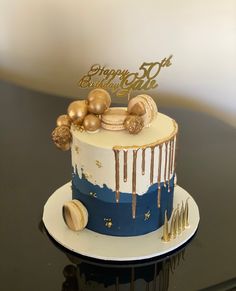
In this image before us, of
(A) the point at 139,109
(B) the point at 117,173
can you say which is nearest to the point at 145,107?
(A) the point at 139,109

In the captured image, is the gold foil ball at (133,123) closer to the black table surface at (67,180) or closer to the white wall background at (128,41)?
the black table surface at (67,180)

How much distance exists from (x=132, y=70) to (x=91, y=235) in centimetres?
77

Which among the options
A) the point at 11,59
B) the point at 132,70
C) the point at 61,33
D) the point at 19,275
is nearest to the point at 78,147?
the point at 19,275

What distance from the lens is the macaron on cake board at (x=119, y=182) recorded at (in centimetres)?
78

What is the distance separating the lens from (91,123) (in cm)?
79

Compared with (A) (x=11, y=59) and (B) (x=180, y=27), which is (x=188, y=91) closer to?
(B) (x=180, y=27)

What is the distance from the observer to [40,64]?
163cm

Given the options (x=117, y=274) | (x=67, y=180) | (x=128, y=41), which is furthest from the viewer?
(x=128, y=41)

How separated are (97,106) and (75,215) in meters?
0.18

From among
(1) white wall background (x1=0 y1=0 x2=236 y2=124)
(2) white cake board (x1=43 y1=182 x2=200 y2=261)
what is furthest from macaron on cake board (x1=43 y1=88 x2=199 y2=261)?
(1) white wall background (x1=0 y1=0 x2=236 y2=124)

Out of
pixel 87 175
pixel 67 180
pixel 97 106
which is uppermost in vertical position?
pixel 97 106

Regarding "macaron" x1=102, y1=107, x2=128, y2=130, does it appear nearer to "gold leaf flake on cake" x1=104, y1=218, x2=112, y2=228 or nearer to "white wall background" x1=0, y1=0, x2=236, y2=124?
"gold leaf flake on cake" x1=104, y1=218, x2=112, y2=228

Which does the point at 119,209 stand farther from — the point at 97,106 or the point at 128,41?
the point at 128,41

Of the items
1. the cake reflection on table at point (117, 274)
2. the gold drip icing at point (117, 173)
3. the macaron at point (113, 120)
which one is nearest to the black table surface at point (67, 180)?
the cake reflection on table at point (117, 274)
